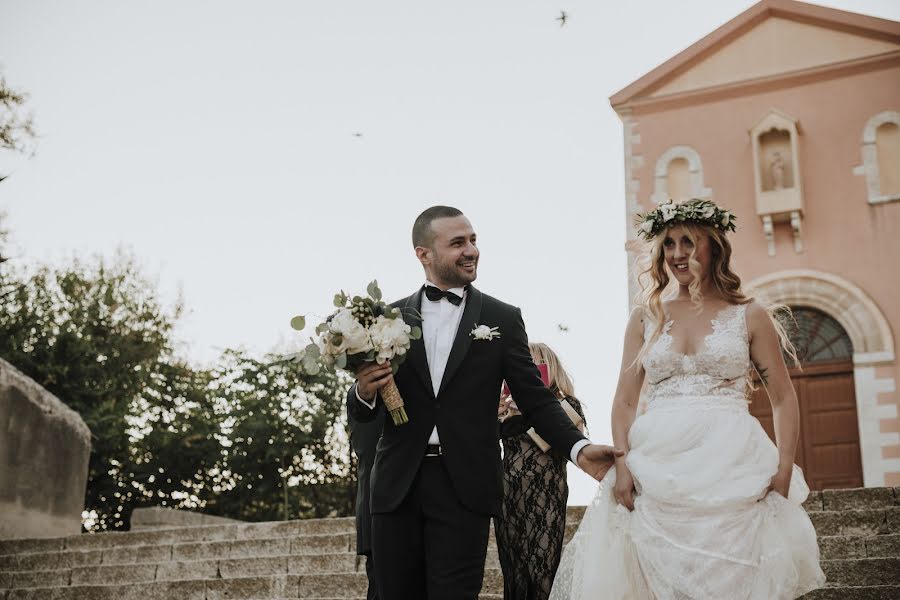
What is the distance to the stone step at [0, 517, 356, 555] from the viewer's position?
9.43 metres

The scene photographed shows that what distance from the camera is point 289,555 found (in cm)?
882

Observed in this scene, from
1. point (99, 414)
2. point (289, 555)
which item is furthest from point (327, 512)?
point (289, 555)

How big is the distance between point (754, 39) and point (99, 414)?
15.2 meters

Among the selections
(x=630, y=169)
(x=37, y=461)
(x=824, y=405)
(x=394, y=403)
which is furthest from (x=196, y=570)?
(x=630, y=169)

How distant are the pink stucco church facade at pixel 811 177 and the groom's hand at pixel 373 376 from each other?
12.4m

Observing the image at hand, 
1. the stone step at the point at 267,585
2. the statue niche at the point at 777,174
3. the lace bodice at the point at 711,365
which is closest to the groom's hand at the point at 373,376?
the lace bodice at the point at 711,365

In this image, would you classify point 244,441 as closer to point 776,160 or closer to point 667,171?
point 667,171

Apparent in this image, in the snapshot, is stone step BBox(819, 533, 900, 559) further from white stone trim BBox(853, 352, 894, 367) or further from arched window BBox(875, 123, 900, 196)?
arched window BBox(875, 123, 900, 196)

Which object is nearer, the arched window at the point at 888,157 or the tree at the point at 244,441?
the arched window at the point at 888,157

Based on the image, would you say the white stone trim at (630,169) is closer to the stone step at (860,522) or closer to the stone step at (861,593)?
the stone step at (860,522)

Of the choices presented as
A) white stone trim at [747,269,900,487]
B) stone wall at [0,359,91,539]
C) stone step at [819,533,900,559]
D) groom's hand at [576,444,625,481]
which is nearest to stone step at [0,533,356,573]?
stone wall at [0,359,91,539]

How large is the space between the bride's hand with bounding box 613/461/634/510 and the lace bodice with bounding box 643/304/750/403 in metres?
0.43

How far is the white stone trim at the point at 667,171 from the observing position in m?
17.8

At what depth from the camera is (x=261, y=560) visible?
8.75 m
